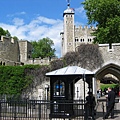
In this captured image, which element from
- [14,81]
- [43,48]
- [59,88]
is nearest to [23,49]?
[43,48]

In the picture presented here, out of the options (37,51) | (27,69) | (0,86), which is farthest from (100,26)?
(37,51)

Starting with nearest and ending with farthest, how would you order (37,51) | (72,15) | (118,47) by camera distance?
(118,47) → (72,15) → (37,51)

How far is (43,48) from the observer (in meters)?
69.4

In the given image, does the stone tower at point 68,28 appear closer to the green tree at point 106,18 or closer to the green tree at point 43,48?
the green tree at point 43,48

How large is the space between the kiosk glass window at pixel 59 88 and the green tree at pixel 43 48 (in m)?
54.7

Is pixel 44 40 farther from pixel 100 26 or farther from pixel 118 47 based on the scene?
pixel 118 47

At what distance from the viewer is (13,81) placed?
65.8ft

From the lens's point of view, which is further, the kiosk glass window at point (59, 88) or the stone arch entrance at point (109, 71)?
the stone arch entrance at point (109, 71)

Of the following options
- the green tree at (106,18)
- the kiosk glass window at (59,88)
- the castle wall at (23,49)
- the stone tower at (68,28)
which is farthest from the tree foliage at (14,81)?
the stone tower at (68,28)

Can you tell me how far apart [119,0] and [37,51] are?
44525 mm

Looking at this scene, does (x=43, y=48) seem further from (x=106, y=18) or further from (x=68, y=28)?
(x=106, y=18)

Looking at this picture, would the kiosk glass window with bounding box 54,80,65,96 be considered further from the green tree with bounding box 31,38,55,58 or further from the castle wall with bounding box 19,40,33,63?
the green tree with bounding box 31,38,55,58

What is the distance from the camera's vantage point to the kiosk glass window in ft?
39.6

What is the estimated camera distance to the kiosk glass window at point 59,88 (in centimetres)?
1208
